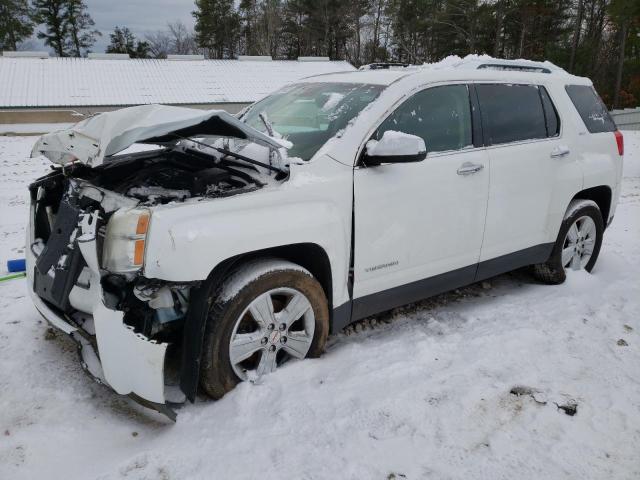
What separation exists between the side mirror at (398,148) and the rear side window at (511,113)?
101 cm

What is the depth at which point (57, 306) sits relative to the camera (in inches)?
110

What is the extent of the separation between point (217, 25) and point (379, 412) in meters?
50.5

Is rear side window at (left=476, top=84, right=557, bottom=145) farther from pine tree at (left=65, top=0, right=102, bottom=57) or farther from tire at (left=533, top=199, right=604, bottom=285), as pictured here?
pine tree at (left=65, top=0, right=102, bottom=57)

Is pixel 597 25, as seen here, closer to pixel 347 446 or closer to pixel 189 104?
pixel 189 104

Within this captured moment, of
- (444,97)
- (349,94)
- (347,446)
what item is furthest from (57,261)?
(444,97)

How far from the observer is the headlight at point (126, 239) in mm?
2391

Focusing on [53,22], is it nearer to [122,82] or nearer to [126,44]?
[126,44]

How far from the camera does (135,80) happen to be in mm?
27953

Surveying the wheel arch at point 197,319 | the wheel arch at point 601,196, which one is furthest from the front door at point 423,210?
the wheel arch at point 601,196

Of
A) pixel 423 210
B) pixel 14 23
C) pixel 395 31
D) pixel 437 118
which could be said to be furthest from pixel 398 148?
pixel 14 23

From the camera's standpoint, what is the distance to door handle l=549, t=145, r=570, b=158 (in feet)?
13.5

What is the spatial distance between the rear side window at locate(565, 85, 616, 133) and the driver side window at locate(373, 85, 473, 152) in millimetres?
1476

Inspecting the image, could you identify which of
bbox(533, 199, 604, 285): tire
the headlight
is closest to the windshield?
the headlight

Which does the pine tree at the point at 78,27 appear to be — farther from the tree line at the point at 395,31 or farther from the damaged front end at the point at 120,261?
the damaged front end at the point at 120,261
